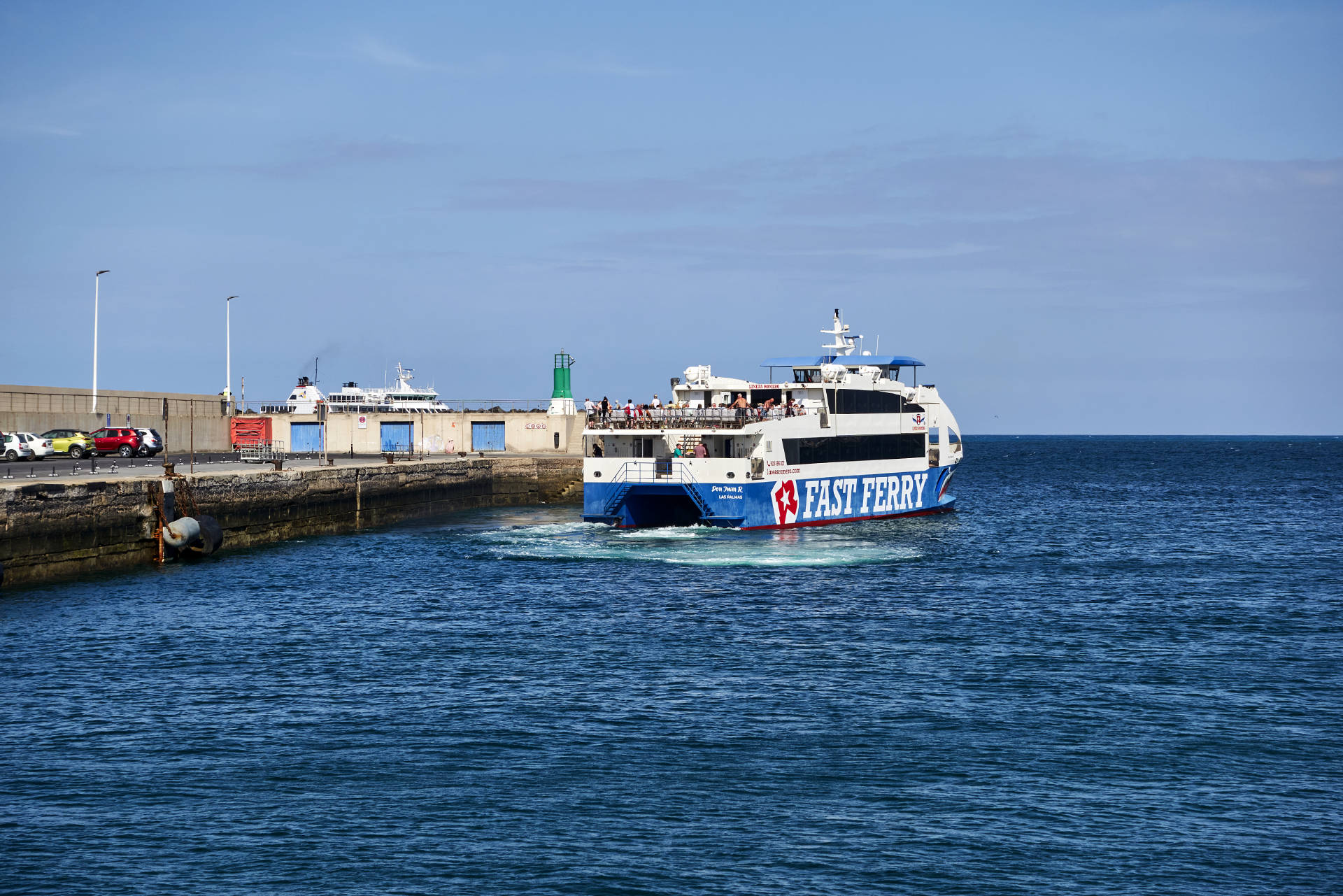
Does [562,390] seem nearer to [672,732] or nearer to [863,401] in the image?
[863,401]

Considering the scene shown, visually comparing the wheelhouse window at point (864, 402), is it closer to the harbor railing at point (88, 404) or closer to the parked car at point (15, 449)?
the harbor railing at point (88, 404)

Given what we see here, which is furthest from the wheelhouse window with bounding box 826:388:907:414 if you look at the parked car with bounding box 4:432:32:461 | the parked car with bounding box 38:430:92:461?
the parked car with bounding box 4:432:32:461

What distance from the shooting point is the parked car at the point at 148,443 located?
57312 millimetres

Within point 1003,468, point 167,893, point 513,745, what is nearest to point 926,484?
point 513,745

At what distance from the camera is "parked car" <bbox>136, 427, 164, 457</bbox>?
57312mm

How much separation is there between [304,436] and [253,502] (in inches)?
1242

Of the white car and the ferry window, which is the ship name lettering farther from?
the white car

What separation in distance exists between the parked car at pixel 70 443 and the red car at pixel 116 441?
749 millimetres

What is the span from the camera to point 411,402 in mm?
84562

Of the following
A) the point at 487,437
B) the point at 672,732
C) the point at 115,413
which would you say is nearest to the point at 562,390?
the point at 487,437

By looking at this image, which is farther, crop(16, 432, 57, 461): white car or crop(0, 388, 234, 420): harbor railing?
crop(0, 388, 234, 420): harbor railing

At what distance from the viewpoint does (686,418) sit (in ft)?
150

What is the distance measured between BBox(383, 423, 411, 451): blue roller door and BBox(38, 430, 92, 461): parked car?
2335 cm

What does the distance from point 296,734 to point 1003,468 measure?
124 m
